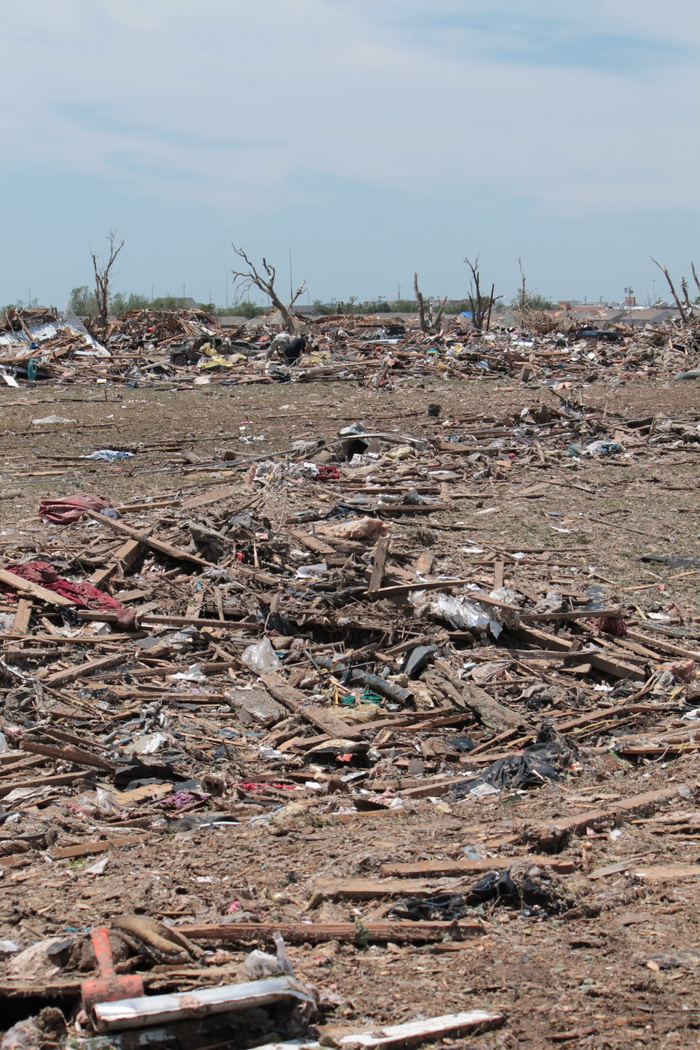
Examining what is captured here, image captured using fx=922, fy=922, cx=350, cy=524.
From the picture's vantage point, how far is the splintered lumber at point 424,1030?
2400 mm

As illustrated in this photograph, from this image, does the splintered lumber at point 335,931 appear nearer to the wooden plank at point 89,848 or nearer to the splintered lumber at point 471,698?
the wooden plank at point 89,848

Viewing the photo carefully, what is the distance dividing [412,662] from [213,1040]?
385 centimetres

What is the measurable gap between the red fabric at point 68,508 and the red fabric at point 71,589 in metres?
1.88

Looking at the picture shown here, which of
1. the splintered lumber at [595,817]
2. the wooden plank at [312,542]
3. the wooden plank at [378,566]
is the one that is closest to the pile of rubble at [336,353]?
the wooden plank at [312,542]

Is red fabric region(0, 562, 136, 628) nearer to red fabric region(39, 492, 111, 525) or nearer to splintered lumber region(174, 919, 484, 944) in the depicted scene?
red fabric region(39, 492, 111, 525)

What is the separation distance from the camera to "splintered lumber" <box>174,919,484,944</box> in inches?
113

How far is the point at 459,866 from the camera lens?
3.43m

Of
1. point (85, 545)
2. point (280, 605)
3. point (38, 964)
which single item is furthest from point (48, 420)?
point (38, 964)

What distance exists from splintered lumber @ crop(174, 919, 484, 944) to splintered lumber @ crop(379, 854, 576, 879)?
34cm

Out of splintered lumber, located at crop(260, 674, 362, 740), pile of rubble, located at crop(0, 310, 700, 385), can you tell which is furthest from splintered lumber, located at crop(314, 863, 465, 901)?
pile of rubble, located at crop(0, 310, 700, 385)

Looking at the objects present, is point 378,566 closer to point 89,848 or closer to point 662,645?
point 662,645

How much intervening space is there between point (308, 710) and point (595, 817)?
6.74ft

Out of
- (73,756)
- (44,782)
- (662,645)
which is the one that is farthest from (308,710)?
(662,645)

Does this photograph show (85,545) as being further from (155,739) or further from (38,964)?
(38,964)
